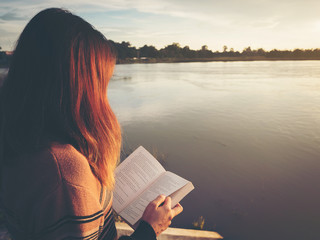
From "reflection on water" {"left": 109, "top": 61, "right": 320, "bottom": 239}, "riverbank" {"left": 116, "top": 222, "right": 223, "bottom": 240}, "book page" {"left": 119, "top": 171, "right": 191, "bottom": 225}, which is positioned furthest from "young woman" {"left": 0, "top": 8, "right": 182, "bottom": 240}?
"reflection on water" {"left": 109, "top": 61, "right": 320, "bottom": 239}

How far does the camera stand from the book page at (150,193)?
1609 mm

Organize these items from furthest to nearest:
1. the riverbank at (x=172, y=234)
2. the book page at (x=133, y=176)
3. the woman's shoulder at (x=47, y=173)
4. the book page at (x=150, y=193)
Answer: the riverbank at (x=172, y=234) → the book page at (x=133, y=176) → the book page at (x=150, y=193) → the woman's shoulder at (x=47, y=173)

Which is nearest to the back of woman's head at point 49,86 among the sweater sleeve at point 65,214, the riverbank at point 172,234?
the sweater sleeve at point 65,214

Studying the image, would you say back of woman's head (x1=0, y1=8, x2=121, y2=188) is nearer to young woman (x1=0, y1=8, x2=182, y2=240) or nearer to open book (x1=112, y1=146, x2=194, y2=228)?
young woman (x1=0, y1=8, x2=182, y2=240)

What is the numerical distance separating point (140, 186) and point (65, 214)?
94 cm

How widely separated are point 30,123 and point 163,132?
8.52m

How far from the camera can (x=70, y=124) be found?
105 cm

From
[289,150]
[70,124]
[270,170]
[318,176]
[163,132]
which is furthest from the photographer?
[163,132]

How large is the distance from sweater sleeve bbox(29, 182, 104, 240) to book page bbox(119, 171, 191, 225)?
2.16 ft

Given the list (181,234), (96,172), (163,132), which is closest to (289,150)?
(163,132)

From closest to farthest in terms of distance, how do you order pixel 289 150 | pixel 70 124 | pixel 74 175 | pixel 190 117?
pixel 74 175 → pixel 70 124 → pixel 289 150 → pixel 190 117

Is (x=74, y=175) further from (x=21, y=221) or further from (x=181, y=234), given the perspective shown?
(x=181, y=234)

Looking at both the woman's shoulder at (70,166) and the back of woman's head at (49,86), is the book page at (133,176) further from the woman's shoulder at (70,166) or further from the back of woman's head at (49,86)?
the woman's shoulder at (70,166)

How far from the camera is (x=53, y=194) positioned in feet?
2.87
